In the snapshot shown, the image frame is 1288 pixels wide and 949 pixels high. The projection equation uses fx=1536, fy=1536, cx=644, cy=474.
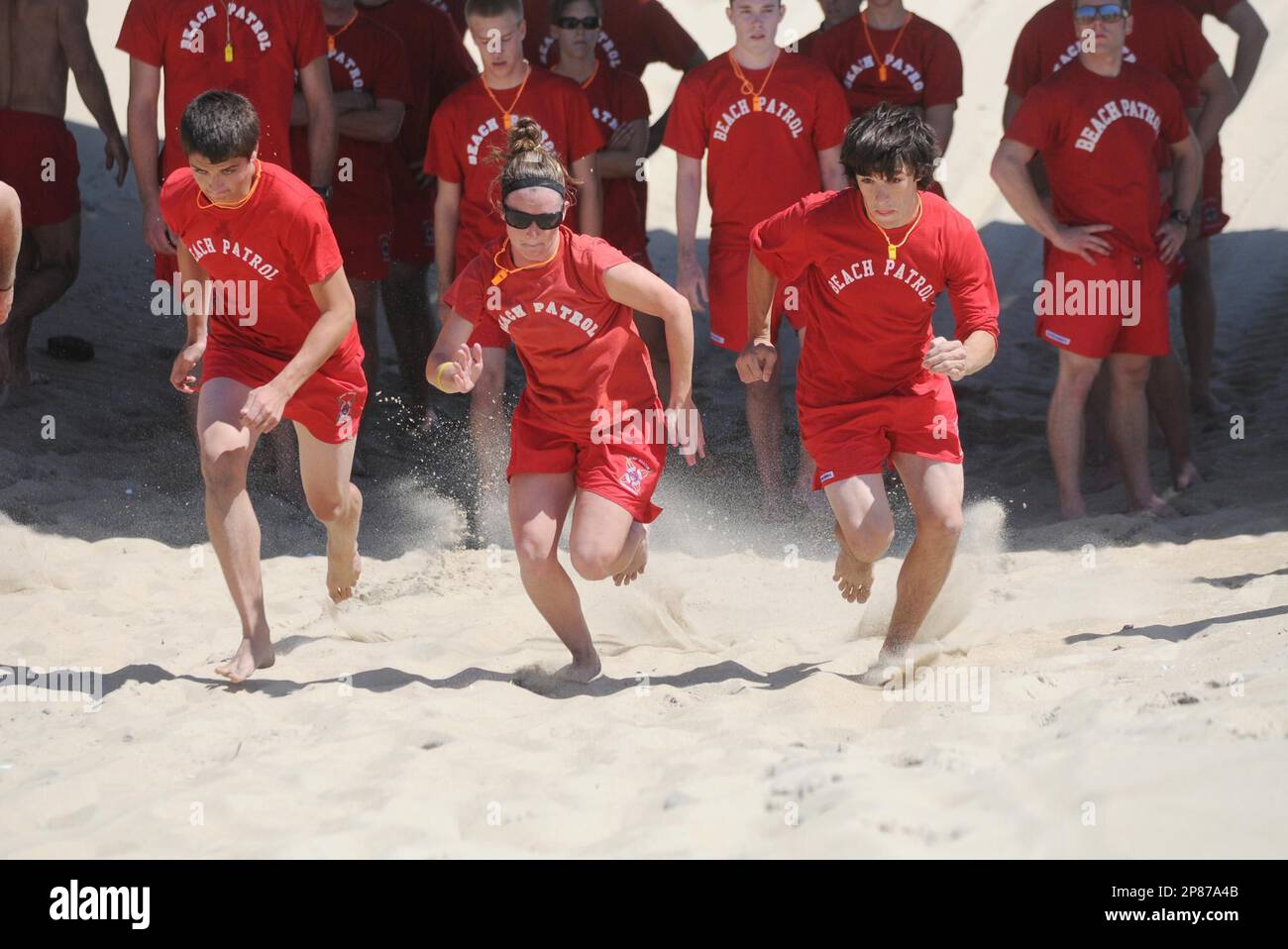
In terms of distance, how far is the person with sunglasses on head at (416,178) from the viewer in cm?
744

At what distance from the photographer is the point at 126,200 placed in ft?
34.0

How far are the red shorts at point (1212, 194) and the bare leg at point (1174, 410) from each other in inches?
35.0

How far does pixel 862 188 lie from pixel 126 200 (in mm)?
7179

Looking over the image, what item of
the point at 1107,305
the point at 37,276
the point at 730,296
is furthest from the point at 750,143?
the point at 37,276

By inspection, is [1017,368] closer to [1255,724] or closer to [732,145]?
[732,145]

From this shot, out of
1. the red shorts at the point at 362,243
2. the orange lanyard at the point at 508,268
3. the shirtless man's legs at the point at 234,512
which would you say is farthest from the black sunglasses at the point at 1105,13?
the shirtless man's legs at the point at 234,512

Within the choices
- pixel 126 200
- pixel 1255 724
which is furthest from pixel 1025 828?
pixel 126 200

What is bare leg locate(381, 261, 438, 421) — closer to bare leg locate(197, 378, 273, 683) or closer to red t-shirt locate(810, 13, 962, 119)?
red t-shirt locate(810, 13, 962, 119)

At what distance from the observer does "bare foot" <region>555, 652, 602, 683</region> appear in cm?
482

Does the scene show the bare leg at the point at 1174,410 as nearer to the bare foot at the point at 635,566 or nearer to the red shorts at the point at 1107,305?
the red shorts at the point at 1107,305

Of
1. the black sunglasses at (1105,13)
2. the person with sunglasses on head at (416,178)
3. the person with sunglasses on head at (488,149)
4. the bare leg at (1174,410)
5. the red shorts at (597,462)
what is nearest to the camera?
the red shorts at (597,462)

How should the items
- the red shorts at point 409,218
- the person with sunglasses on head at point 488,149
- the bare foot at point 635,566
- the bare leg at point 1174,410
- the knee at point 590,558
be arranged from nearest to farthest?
the knee at point 590,558
the bare foot at point 635,566
the person with sunglasses on head at point 488,149
the bare leg at point 1174,410
the red shorts at point 409,218

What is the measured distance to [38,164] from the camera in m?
7.29

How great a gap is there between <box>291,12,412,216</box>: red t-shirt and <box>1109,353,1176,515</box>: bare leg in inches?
134
